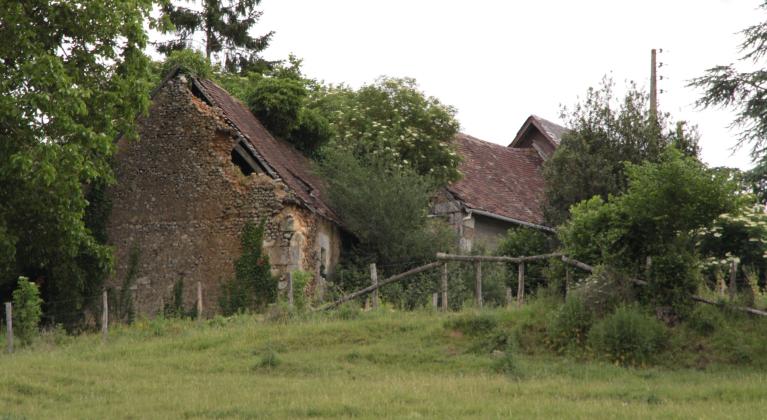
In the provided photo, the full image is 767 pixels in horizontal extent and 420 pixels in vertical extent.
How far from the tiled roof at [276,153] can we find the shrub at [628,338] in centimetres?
1121

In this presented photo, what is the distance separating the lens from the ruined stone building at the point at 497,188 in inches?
1325

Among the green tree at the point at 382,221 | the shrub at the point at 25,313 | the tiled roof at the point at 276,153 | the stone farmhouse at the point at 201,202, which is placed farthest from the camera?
the green tree at the point at 382,221

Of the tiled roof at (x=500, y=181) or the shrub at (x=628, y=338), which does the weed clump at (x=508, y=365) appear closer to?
the shrub at (x=628, y=338)

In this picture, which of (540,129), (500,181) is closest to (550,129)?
(540,129)

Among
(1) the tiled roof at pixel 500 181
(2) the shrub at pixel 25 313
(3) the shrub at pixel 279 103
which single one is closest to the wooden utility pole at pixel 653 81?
(1) the tiled roof at pixel 500 181

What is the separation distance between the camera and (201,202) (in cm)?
2959

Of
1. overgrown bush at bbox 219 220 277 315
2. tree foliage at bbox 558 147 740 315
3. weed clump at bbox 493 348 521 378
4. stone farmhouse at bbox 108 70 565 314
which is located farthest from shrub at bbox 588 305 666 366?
overgrown bush at bbox 219 220 277 315

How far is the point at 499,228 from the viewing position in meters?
35.3

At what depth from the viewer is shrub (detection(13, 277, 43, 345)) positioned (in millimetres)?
23453

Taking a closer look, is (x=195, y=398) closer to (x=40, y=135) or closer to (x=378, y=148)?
(x=40, y=135)

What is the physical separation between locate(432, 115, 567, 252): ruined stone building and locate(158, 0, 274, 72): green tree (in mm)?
12640

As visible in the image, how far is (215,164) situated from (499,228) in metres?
10.1

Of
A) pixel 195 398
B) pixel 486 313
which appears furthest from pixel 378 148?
pixel 195 398

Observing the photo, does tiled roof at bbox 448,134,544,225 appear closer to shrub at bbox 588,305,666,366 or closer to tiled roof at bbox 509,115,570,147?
tiled roof at bbox 509,115,570,147
